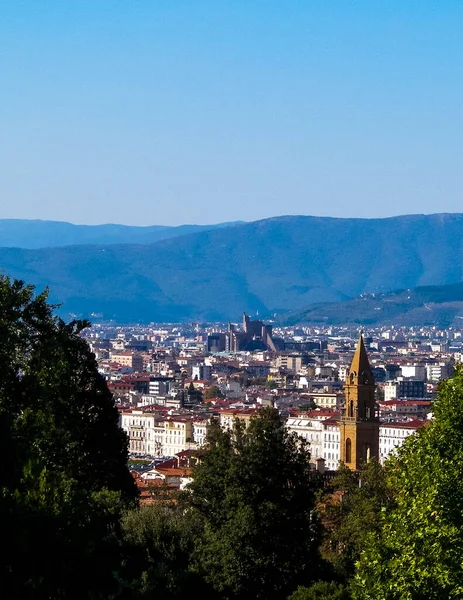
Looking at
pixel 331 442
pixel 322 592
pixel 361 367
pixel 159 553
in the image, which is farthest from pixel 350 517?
pixel 331 442

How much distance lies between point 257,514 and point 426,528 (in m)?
6.16

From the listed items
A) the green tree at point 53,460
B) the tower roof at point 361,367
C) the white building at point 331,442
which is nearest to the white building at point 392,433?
the white building at point 331,442

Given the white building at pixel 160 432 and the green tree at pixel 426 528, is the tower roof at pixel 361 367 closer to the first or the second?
the white building at pixel 160 432

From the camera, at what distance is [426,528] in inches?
846

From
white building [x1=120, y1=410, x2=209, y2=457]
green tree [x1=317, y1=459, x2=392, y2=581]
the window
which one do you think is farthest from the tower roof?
white building [x1=120, y1=410, x2=209, y2=457]

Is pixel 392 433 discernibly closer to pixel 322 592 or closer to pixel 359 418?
pixel 359 418

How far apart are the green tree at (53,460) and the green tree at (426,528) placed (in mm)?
3347

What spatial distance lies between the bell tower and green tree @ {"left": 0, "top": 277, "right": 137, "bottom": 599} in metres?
36.2

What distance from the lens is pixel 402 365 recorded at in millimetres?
184125

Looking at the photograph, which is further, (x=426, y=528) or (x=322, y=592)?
(x=322, y=592)

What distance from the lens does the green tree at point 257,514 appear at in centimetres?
2700

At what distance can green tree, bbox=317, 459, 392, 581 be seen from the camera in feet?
103

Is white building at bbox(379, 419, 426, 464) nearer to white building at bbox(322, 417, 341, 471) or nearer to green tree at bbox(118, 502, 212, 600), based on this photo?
white building at bbox(322, 417, 341, 471)

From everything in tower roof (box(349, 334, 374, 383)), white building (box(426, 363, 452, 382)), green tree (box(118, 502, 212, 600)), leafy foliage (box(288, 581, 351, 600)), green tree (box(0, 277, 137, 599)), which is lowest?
leafy foliage (box(288, 581, 351, 600))
